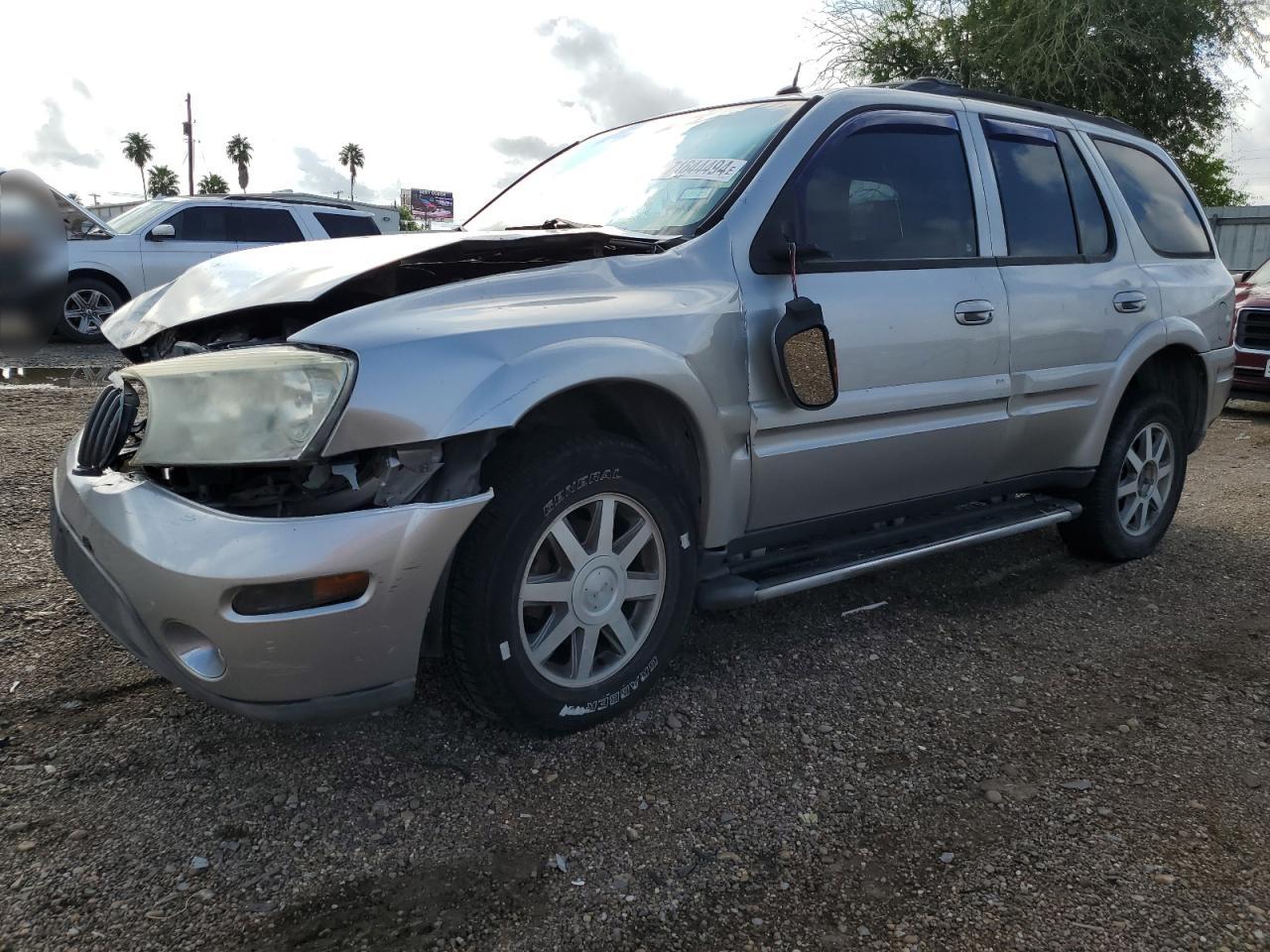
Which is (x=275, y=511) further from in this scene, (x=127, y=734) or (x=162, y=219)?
(x=162, y=219)

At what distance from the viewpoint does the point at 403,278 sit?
2.51 m

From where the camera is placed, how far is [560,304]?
2.46m

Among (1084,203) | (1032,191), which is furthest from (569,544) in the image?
(1084,203)

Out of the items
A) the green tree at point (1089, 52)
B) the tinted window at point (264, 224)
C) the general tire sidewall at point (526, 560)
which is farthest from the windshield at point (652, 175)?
the green tree at point (1089, 52)

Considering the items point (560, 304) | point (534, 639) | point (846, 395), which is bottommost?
point (534, 639)

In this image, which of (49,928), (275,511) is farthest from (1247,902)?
(49,928)

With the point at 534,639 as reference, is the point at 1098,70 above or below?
above

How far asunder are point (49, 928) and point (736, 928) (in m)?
1.32

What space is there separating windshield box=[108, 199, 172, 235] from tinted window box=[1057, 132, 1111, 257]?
9.36m

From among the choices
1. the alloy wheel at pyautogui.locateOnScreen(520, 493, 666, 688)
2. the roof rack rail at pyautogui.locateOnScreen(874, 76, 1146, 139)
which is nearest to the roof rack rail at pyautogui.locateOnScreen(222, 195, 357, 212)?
the roof rack rail at pyautogui.locateOnScreen(874, 76, 1146, 139)

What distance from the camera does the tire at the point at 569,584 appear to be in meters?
2.31

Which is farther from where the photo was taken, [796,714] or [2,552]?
[2,552]

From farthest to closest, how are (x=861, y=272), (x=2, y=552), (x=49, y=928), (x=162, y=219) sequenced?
(x=162, y=219)
(x=2, y=552)
(x=861, y=272)
(x=49, y=928)

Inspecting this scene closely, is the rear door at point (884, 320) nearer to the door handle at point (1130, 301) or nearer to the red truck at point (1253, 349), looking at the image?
the door handle at point (1130, 301)
